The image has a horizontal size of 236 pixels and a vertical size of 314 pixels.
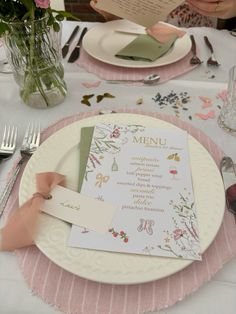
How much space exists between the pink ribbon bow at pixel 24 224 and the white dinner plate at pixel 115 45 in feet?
1.54

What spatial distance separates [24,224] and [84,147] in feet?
0.65

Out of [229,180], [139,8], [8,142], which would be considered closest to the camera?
[229,180]

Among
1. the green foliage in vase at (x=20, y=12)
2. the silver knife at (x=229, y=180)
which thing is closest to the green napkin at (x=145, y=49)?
the green foliage in vase at (x=20, y=12)

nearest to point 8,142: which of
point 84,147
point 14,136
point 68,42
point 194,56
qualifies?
point 14,136

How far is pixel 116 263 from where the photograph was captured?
48 cm

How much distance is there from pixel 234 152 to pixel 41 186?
38 centimetres

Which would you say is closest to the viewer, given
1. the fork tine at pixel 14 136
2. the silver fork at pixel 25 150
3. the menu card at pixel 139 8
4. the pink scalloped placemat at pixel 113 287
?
the pink scalloped placemat at pixel 113 287

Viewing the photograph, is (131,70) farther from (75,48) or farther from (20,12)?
(20,12)

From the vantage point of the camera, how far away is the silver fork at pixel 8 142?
0.67 meters

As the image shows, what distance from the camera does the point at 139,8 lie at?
0.84 m

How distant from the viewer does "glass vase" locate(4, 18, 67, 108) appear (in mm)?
687

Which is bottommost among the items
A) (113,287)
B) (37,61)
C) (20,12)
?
(113,287)

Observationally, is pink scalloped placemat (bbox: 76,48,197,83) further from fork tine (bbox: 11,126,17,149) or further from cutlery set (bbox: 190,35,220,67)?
fork tine (bbox: 11,126,17,149)

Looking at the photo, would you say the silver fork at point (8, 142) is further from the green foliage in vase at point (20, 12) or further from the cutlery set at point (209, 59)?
the cutlery set at point (209, 59)
